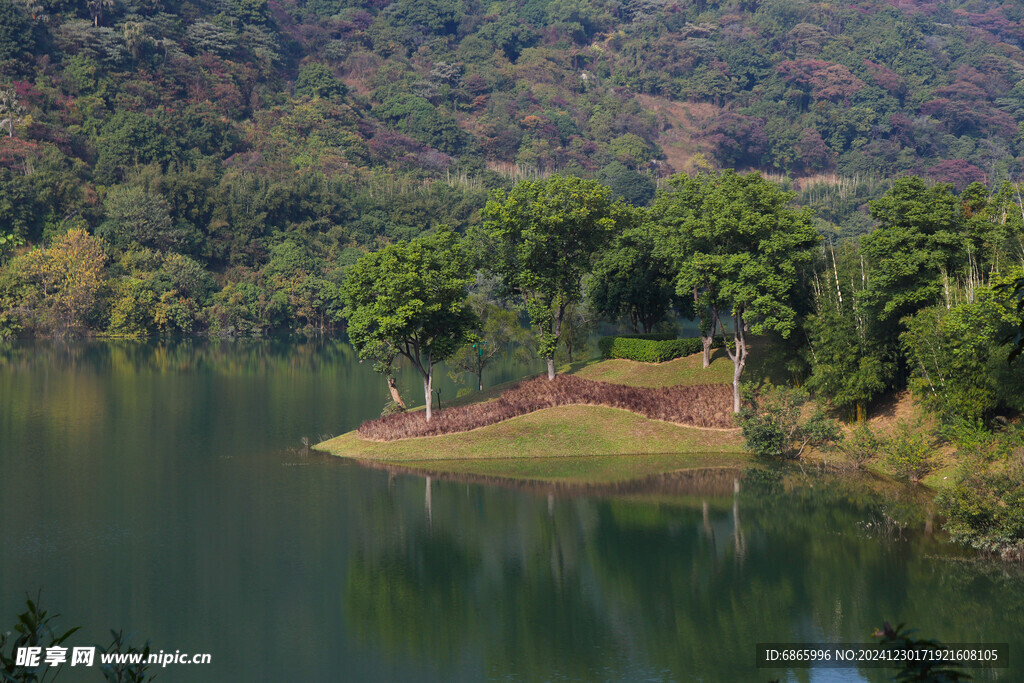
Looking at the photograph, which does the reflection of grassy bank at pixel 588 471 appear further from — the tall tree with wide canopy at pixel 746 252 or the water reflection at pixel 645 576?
the tall tree with wide canopy at pixel 746 252

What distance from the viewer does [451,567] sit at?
3312 cm

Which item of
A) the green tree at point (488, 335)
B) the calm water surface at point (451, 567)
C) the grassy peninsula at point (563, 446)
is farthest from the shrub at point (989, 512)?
the green tree at point (488, 335)

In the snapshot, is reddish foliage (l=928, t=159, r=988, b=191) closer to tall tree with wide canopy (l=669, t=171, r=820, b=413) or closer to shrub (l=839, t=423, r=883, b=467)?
tall tree with wide canopy (l=669, t=171, r=820, b=413)

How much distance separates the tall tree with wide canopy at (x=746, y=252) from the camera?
163 ft

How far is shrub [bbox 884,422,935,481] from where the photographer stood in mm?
42125

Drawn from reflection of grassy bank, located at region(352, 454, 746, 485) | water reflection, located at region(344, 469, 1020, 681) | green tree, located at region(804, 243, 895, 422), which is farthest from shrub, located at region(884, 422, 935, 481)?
reflection of grassy bank, located at region(352, 454, 746, 485)

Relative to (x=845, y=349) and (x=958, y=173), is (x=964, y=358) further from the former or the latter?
(x=958, y=173)

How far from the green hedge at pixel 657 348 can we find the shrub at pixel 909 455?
52.1 feet

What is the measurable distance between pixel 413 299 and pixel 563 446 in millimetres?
10748

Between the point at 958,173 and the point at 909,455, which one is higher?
the point at 958,173

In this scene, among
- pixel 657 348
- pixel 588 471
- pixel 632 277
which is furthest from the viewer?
pixel 632 277

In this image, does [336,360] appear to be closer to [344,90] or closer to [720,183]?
[720,183]

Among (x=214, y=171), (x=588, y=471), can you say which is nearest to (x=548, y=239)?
(x=588, y=471)

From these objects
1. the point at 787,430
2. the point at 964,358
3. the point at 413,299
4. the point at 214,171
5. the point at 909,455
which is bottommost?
the point at 909,455
